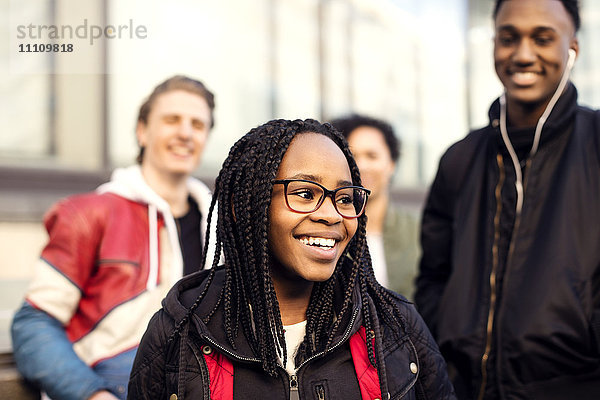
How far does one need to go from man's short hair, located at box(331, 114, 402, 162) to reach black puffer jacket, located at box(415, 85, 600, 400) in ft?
4.91

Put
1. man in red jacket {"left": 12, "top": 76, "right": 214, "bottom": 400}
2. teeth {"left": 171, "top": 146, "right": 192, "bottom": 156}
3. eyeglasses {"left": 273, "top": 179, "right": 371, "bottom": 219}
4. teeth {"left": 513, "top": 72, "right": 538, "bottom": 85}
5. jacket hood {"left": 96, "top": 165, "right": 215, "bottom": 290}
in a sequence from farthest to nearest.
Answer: teeth {"left": 171, "top": 146, "right": 192, "bottom": 156}, jacket hood {"left": 96, "top": 165, "right": 215, "bottom": 290}, teeth {"left": 513, "top": 72, "right": 538, "bottom": 85}, man in red jacket {"left": 12, "top": 76, "right": 214, "bottom": 400}, eyeglasses {"left": 273, "top": 179, "right": 371, "bottom": 219}

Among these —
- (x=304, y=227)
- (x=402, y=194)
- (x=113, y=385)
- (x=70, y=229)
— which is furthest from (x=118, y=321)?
(x=402, y=194)

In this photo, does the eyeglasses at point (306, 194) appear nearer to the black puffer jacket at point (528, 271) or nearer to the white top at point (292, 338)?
the white top at point (292, 338)

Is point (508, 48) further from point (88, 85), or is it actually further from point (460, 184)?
point (88, 85)

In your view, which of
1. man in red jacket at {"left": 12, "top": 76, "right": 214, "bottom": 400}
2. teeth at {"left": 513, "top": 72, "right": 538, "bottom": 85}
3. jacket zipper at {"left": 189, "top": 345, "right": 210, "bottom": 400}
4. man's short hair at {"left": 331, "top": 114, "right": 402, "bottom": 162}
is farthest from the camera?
man's short hair at {"left": 331, "top": 114, "right": 402, "bottom": 162}

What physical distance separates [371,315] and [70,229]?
1.43m

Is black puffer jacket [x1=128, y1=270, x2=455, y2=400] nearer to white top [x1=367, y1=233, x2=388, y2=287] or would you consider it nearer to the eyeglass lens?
the eyeglass lens

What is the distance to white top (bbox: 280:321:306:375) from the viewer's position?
202 centimetres

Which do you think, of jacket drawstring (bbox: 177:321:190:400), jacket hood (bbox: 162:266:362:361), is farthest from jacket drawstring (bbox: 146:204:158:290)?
jacket drawstring (bbox: 177:321:190:400)

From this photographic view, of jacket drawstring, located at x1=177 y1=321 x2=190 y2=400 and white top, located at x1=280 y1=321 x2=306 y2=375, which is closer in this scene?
jacket drawstring, located at x1=177 y1=321 x2=190 y2=400

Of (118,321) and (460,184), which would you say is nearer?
(118,321)

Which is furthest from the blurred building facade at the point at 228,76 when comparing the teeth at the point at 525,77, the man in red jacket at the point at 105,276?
the teeth at the point at 525,77

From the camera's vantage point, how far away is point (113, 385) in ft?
9.04

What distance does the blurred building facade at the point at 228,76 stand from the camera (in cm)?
458
